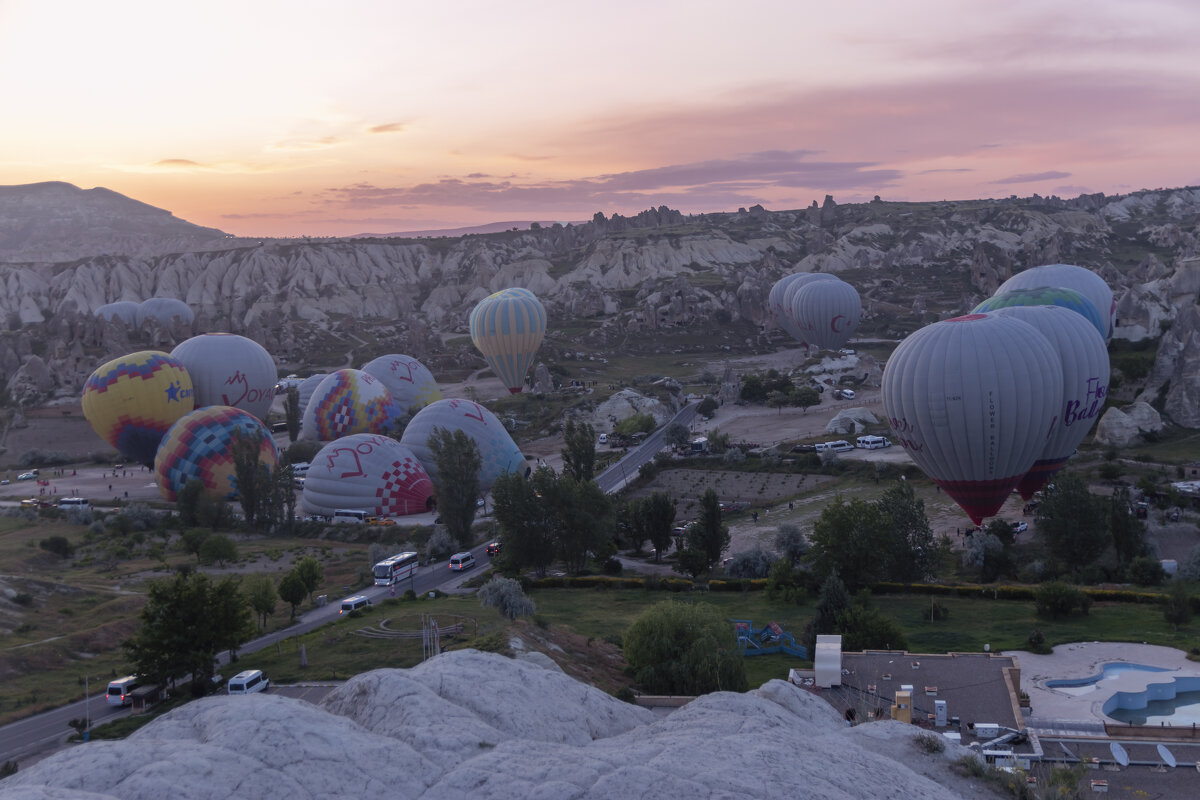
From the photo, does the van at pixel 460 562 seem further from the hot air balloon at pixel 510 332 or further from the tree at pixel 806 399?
the hot air balloon at pixel 510 332

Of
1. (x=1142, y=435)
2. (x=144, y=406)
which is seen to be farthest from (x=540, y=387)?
(x=1142, y=435)

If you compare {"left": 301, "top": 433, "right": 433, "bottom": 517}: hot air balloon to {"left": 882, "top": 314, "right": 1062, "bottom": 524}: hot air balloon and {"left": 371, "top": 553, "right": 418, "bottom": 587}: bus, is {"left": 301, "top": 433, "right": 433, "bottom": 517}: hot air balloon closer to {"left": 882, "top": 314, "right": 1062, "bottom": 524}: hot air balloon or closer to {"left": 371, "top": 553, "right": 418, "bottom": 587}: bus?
{"left": 371, "top": 553, "right": 418, "bottom": 587}: bus

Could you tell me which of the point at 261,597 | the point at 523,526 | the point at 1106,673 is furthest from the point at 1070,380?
the point at 261,597

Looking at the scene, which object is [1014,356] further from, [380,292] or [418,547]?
[380,292]

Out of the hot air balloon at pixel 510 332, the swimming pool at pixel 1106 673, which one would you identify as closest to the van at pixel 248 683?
the swimming pool at pixel 1106 673

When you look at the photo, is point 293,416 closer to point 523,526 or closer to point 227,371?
point 227,371

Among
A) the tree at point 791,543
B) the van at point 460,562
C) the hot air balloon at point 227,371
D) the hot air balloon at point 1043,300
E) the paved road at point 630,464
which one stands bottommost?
the paved road at point 630,464
